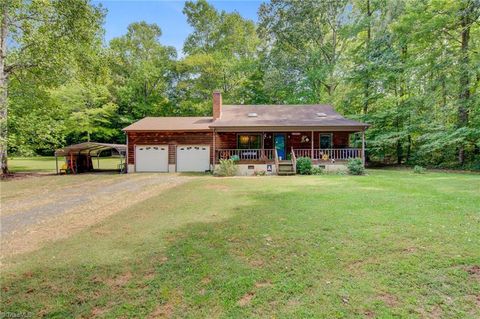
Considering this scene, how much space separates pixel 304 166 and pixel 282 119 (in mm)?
4232

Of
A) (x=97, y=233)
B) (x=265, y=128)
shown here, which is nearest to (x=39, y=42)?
(x=265, y=128)

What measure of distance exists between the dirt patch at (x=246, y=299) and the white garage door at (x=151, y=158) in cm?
1607

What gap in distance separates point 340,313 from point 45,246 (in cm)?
518

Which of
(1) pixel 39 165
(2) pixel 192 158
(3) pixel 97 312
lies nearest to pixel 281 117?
(2) pixel 192 158

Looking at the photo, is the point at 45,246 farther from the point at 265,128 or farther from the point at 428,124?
the point at 428,124

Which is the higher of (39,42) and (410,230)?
(39,42)

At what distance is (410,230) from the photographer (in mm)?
5277

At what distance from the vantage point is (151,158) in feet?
62.0

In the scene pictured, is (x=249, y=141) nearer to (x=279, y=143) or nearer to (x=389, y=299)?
(x=279, y=143)

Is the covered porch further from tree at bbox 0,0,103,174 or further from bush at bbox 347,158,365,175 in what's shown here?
tree at bbox 0,0,103,174

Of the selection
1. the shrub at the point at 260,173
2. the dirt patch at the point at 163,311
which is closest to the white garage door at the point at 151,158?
the shrub at the point at 260,173

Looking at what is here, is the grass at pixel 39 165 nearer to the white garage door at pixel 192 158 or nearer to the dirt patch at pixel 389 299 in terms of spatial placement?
the white garage door at pixel 192 158

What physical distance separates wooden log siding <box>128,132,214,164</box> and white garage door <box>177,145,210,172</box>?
27 cm

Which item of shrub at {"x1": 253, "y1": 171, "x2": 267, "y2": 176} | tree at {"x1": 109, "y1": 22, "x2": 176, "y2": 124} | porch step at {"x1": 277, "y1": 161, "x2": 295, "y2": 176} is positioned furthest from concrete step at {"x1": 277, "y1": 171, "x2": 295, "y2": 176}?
tree at {"x1": 109, "y1": 22, "x2": 176, "y2": 124}
